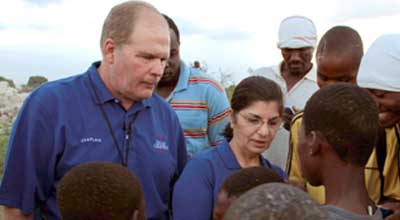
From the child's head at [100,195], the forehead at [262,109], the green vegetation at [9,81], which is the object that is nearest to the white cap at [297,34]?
the forehead at [262,109]

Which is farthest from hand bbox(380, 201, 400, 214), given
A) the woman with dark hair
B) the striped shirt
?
the striped shirt

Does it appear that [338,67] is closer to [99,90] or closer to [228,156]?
[228,156]

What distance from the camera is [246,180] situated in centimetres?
278

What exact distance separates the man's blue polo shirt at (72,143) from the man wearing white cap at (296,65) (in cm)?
165

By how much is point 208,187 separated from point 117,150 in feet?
1.58

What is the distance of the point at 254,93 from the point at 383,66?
0.91m

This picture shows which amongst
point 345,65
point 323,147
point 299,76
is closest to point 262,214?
point 323,147

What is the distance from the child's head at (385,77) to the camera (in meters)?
2.85

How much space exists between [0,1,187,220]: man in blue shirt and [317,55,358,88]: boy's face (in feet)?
3.41

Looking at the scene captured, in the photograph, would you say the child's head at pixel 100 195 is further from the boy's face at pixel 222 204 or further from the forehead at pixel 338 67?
the forehead at pixel 338 67

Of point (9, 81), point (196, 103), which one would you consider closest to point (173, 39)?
point (196, 103)

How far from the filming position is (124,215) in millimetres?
2461

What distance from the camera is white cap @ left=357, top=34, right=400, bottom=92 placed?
9.34 feet

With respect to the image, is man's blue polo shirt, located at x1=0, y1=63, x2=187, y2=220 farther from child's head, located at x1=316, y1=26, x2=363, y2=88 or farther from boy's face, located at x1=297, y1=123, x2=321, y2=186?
child's head, located at x1=316, y1=26, x2=363, y2=88
